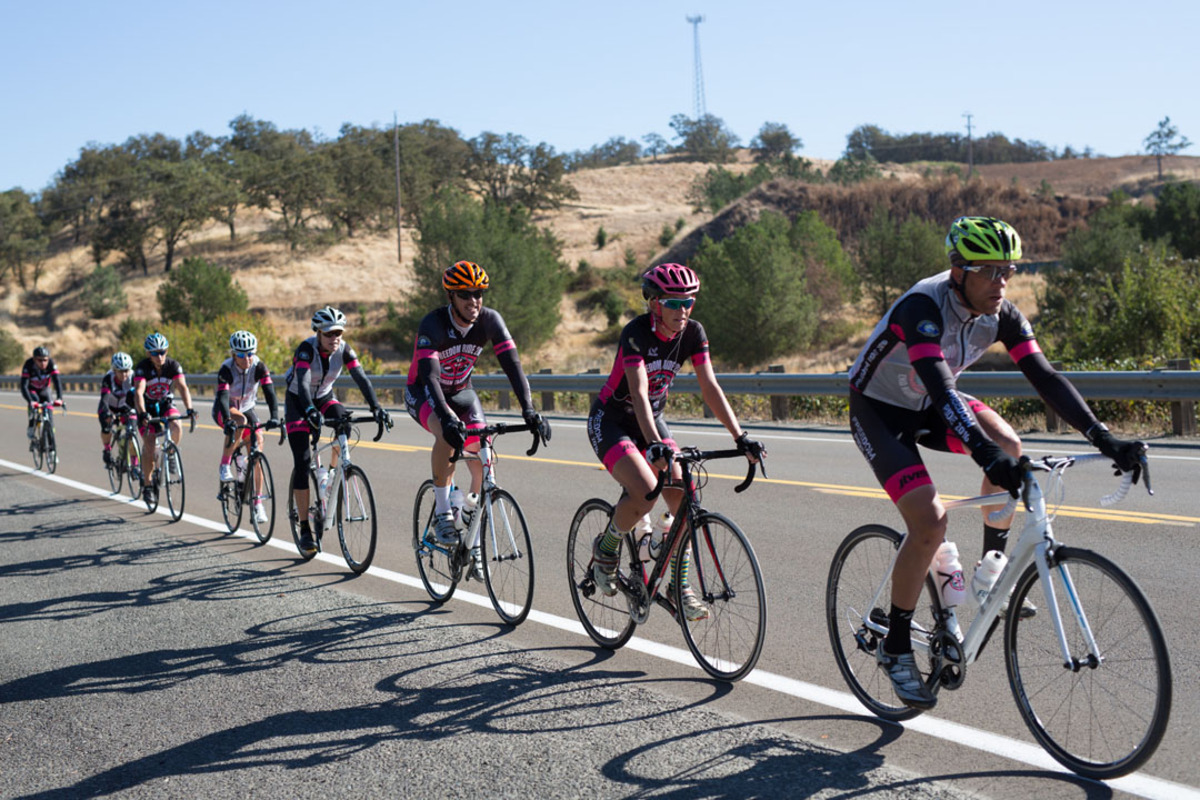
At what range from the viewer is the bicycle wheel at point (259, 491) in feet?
30.8

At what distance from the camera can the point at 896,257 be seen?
55656mm

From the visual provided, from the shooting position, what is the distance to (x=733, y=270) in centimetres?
4791

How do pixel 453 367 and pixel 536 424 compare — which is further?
pixel 453 367

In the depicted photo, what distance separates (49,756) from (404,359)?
6040 cm

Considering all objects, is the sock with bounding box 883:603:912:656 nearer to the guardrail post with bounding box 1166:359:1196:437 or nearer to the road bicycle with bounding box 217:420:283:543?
the road bicycle with bounding box 217:420:283:543

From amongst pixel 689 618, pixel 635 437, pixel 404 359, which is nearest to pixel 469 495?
pixel 635 437

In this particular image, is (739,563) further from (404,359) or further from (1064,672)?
(404,359)

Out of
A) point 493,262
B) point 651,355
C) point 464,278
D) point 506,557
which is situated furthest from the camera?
point 493,262

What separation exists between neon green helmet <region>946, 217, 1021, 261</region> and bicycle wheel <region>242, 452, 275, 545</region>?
6781mm

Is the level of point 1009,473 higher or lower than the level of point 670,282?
lower

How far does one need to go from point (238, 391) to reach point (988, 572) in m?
7.74

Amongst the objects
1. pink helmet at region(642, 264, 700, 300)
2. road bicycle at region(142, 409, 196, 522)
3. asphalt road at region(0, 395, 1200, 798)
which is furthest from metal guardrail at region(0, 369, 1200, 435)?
pink helmet at region(642, 264, 700, 300)

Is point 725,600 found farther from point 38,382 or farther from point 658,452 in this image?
point 38,382

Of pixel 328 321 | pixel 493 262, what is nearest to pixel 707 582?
pixel 328 321
